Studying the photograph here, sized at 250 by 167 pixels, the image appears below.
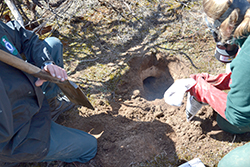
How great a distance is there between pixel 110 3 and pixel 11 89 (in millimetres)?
2635

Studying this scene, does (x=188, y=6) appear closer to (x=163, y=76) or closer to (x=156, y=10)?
(x=156, y=10)

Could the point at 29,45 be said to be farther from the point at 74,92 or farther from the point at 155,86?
the point at 155,86

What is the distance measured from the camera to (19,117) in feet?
4.99

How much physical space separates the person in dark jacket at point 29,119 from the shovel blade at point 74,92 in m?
0.18

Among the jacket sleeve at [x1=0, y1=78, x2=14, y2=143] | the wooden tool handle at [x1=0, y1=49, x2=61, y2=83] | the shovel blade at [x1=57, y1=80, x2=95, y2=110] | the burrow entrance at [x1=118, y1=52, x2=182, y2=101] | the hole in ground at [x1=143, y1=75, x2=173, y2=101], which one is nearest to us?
the jacket sleeve at [x1=0, y1=78, x2=14, y2=143]

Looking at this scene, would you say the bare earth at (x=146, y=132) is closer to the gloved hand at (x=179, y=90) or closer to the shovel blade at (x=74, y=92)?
the shovel blade at (x=74, y=92)

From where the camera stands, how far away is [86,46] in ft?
10.1

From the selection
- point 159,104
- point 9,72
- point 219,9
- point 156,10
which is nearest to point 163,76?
point 159,104

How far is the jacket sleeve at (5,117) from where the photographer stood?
1.28 metres

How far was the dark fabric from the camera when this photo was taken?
1343 millimetres

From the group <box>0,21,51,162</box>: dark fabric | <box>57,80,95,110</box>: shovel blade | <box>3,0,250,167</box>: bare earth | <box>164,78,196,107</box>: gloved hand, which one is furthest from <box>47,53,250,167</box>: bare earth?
<box>0,21,51,162</box>: dark fabric

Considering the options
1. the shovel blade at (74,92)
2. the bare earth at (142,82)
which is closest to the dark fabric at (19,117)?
the shovel blade at (74,92)

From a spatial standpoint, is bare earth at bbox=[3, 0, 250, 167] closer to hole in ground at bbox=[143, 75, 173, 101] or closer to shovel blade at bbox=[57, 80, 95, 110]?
hole in ground at bbox=[143, 75, 173, 101]

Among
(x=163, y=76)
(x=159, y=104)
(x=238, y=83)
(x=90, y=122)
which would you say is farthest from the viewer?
(x=163, y=76)
